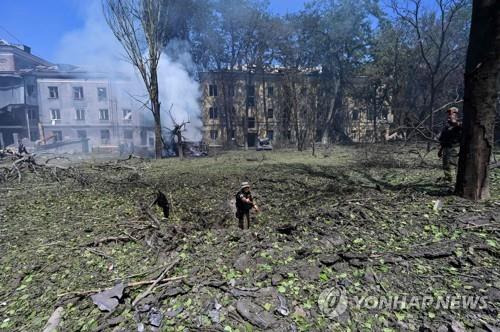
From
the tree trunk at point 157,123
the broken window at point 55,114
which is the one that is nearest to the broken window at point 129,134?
the broken window at point 55,114

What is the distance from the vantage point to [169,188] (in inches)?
306

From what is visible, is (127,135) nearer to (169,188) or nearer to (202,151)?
(202,151)

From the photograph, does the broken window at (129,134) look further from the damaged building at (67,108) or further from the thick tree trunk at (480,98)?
the thick tree trunk at (480,98)

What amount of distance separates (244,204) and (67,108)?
116 feet

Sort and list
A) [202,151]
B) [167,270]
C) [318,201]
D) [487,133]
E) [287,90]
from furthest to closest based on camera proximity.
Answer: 1. [287,90]
2. [202,151]
3. [318,201]
4. [487,133]
5. [167,270]

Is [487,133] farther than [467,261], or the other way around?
[487,133]

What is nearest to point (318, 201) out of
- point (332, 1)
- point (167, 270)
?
point (167, 270)

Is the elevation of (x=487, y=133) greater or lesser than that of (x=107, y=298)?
greater

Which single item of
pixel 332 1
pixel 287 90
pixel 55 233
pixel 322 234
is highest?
pixel 332 1

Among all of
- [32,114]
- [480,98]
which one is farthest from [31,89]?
[480,98]

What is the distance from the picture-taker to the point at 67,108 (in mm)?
32438

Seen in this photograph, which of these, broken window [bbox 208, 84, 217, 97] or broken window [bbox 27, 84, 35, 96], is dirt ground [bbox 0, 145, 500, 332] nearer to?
broken window [bbox 208, 84, 217, 97]

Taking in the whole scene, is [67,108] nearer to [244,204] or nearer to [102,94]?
[102,94]

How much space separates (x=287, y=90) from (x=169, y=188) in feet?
62.0
